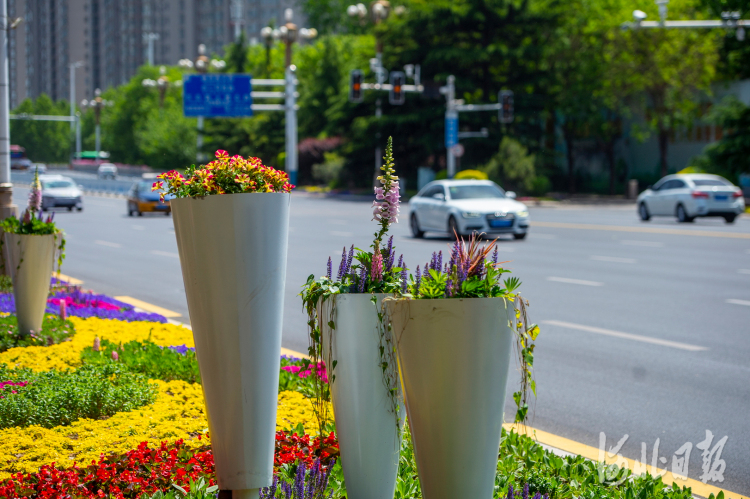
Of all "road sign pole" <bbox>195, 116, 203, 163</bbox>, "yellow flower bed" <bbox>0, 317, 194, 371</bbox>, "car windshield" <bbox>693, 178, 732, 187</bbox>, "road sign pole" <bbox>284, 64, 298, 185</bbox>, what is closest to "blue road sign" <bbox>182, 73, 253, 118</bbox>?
"road sign pole" <bbox>284, 64, 298, 185</bbox>

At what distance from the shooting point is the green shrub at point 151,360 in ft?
20.2

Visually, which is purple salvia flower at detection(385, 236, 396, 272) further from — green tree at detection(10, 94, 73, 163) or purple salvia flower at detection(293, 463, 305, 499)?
green tree at detection(10, 94, 73, 163)

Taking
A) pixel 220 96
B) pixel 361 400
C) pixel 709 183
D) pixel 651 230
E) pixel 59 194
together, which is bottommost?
pixel 651 230

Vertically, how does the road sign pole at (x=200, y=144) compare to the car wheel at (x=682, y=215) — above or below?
above

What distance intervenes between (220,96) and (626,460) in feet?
153

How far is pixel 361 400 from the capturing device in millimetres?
3488

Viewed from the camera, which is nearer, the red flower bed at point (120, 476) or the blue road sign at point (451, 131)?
the red flower bed at point (120, 476)

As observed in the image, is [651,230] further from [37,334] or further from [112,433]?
[112,433]

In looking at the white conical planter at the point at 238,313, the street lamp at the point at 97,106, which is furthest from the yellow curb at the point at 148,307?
the street lamp at the point at 97,106

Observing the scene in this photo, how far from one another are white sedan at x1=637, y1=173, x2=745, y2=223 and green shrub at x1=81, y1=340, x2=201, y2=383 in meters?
24.7

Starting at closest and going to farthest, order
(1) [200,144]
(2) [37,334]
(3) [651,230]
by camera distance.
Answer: (2) [37,334] → (3) [651,230] → (1) [200,144]

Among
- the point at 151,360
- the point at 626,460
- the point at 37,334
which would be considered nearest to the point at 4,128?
the point at 37,334

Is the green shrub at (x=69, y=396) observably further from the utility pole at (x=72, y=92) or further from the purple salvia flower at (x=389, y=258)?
the utility pole at (x=72, y=92)

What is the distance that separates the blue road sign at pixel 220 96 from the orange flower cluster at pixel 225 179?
4677 centimetres
